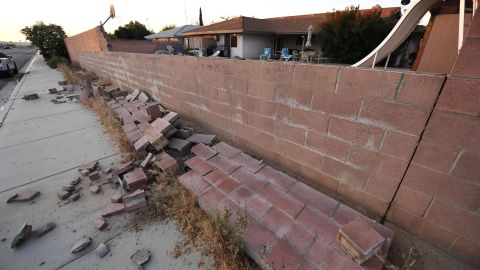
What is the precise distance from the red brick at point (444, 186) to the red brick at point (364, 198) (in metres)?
0.31

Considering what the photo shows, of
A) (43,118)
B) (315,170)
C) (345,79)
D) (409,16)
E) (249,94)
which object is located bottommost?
(43,118)

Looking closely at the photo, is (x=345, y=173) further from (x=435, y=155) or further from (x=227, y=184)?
(x=227, y=184)

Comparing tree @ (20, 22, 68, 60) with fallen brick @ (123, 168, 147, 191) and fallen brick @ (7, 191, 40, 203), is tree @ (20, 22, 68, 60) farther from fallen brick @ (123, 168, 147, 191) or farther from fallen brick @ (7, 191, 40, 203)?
fallen brick @ (123, 168, 147, 191)

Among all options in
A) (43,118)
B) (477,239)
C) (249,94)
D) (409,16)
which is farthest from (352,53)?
(43,118)

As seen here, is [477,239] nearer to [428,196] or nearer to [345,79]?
[428,196]

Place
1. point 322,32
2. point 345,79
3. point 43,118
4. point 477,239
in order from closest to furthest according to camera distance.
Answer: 1. point 477,239
2. point 345,79
3. point 43,118
4. point 322,32

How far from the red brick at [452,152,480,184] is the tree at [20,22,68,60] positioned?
28.8 meters

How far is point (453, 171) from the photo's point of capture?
1.39 metres

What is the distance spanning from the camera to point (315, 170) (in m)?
2.23

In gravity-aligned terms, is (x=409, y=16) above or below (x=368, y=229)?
above

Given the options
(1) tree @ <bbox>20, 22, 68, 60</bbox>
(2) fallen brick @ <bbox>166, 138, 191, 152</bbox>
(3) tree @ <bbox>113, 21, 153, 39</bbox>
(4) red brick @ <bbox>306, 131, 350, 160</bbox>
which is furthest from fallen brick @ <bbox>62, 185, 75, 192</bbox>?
(3) tree @ <bbox>113, 21, 153, 39</bbox>

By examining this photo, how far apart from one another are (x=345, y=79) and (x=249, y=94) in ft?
3.77

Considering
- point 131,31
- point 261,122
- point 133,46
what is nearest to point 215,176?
point 261,122

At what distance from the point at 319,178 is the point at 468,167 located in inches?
44.0
